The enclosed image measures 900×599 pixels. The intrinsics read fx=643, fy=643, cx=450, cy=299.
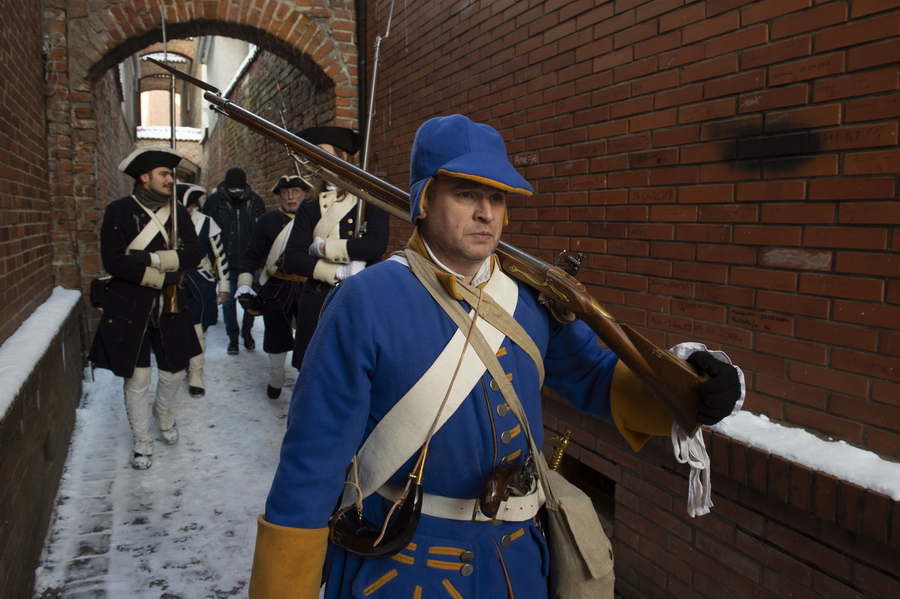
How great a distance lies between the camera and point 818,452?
217 cm

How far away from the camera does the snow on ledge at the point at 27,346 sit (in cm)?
→ 265

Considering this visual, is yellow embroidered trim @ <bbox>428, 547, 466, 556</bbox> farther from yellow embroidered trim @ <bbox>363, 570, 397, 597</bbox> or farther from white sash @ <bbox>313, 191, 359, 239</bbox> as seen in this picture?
white sash @ <bbox>313, 191, 359, 239</bbox>

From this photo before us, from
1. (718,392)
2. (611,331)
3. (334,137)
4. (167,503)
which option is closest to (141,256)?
(334,137)

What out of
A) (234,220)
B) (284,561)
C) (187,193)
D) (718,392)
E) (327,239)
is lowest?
(284,561)

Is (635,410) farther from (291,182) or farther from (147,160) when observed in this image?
(291,182)

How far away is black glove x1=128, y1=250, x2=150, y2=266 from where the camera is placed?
4418mm

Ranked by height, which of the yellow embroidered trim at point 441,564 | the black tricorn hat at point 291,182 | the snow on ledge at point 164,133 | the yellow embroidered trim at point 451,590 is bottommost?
the yellow embroidered trim at point 451,590

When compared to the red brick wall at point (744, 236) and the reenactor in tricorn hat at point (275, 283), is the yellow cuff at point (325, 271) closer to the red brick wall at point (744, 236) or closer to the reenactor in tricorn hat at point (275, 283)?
the reenactor in tricorn hat at point (275, 283)

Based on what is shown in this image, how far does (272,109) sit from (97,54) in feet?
12.0

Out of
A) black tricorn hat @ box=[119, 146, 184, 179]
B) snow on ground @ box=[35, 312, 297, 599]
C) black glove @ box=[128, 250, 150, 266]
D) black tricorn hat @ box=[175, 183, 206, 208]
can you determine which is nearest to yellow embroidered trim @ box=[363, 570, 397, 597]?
snow on ground @ box=[35, 312, 297, 599]

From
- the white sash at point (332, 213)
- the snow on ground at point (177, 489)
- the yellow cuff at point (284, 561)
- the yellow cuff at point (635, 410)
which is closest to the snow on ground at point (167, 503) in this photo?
the snow on ground at point (177, 489)

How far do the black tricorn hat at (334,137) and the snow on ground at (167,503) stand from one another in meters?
2.28

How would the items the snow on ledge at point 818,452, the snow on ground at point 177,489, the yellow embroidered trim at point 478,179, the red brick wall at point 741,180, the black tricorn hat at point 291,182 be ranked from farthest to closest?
the black tricorn hat at point 291,182 → the snow on ground at point 177,489 → the red brick wall at point 741,180 → the snow on ledge at point 818,452 → the yellow embroidered trim at point 478,179

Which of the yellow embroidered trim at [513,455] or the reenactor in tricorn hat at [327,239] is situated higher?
the reenactor in tricorn hat at [327,239]
